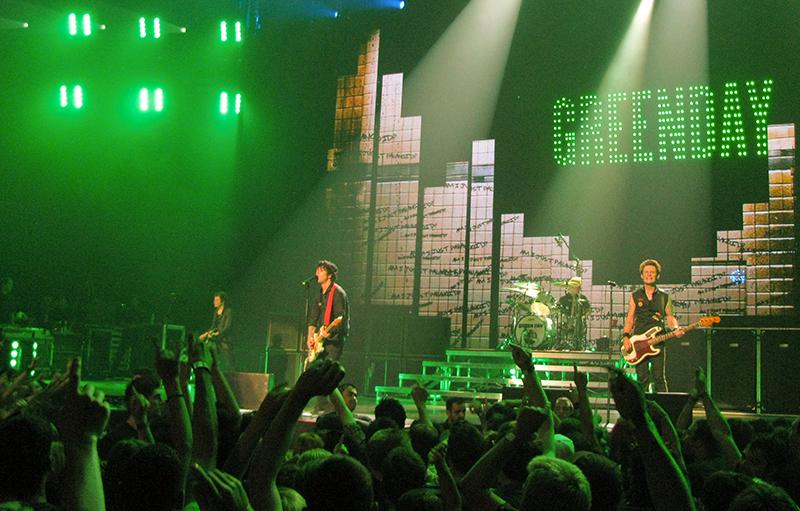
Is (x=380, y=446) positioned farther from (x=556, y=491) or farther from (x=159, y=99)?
(x=159, y=99)

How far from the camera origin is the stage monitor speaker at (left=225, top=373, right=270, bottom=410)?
994 centimetres

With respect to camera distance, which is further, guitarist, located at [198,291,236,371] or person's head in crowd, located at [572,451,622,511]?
guitarist, located at [198,291,236,371]

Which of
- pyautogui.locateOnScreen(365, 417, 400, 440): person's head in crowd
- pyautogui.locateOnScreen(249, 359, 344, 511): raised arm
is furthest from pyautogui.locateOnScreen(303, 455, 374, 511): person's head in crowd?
pyautogui.locateOnScreen(365, 417, 400, 440): person's head in crowd

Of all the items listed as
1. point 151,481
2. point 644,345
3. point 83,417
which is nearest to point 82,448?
point 83,417

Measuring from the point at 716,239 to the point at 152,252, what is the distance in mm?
9556

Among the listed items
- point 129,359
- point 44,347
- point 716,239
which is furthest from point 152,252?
point 716,239

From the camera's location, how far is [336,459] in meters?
2.15

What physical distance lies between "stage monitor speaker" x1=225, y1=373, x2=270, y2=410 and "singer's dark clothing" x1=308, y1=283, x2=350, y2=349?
0.84 m

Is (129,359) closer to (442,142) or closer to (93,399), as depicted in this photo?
(442,142)

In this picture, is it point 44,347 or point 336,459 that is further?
point 44,347

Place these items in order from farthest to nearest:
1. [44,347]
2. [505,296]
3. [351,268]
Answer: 1. [351,268]
2. [505,296]
3. [44,347]

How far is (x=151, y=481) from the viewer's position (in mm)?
2105

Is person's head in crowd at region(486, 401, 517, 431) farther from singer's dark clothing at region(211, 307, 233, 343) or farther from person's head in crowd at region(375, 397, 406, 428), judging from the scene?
singer's dark clothing at region(211, 307, 233, 343)

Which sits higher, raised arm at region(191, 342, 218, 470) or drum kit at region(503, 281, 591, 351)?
drum kit at region(503, 281, 591, 351)
